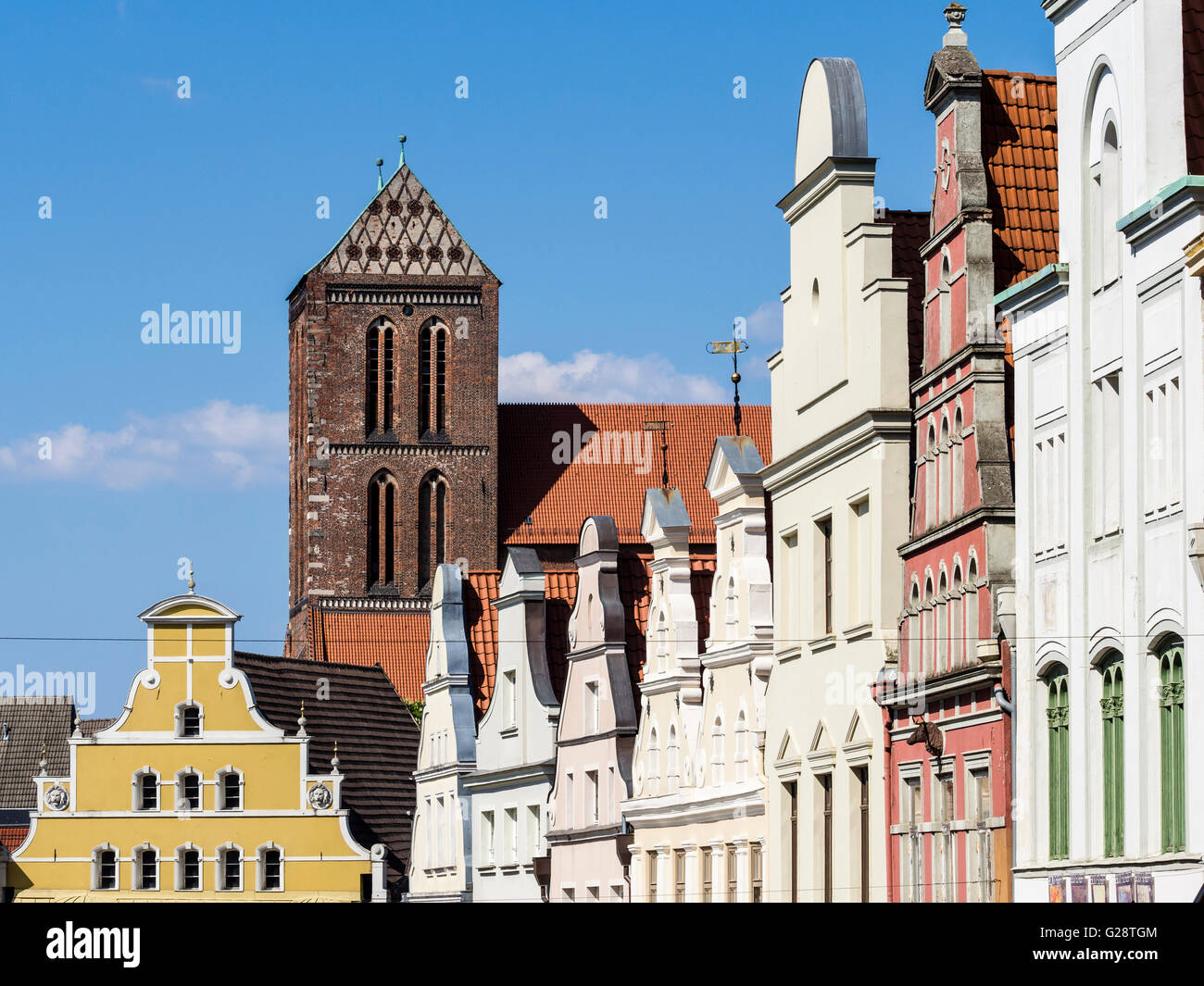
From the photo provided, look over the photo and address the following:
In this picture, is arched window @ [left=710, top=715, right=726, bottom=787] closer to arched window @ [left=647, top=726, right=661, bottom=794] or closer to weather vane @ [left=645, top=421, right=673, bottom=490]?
arched window @ [left=647, top=726, right=661, bottom=794]

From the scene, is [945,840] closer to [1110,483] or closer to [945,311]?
[1110,483]

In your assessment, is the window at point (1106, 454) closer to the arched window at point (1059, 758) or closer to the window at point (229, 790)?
the arched window at point (1059, 758)

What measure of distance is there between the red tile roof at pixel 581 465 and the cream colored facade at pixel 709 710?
58.7 meters

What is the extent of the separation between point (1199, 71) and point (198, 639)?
33.7 metres

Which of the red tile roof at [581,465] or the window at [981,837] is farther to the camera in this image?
the red tile roof at [581,465]

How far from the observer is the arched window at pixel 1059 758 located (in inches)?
874

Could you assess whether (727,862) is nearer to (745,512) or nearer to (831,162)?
(745,512)

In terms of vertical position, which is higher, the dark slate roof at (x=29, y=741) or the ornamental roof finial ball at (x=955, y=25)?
the ornamental roof finial ball at (x=955, y=25)

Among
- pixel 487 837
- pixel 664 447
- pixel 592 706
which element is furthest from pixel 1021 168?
pixel 487 837

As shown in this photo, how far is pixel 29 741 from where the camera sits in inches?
2931

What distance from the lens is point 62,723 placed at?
250 ft

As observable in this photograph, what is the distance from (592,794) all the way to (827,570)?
960 cm

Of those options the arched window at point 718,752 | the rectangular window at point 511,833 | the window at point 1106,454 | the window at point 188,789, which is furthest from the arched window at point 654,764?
the window at point 188,789

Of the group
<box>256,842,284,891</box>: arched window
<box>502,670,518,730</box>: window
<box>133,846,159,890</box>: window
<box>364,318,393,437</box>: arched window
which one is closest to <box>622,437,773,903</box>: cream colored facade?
<box>502,670,518,730</box>: window
